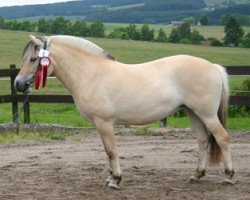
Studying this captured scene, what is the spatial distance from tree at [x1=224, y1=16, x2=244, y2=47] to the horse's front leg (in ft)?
180

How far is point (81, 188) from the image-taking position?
6914mm

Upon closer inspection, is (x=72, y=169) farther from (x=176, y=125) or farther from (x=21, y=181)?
(x=176, y=125)

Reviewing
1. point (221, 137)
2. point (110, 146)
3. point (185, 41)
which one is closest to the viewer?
point (110, 146)

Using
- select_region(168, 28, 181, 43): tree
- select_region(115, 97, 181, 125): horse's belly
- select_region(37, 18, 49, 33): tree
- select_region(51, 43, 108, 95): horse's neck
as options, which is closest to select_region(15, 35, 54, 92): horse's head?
select_region(51, 43, 108, 95): horse's neck

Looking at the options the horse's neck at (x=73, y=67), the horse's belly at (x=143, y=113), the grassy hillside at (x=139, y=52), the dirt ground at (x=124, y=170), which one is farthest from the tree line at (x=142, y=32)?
the horse's belly at (x=143, y=113)

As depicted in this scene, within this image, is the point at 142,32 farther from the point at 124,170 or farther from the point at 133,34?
the point at 124,170

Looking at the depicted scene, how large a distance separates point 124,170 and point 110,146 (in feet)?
4.34

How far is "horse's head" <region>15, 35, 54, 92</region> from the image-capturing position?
22.3 ft

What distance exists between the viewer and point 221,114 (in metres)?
7.11

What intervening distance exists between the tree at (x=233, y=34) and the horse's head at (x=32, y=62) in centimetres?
5502

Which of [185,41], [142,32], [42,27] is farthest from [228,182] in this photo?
[142,32]

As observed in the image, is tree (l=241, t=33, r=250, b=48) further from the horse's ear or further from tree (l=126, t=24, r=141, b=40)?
the horse's ear

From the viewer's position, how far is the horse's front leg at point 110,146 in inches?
264

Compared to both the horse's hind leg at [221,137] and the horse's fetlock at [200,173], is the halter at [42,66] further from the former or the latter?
the horse's fetlock at [200,173]
